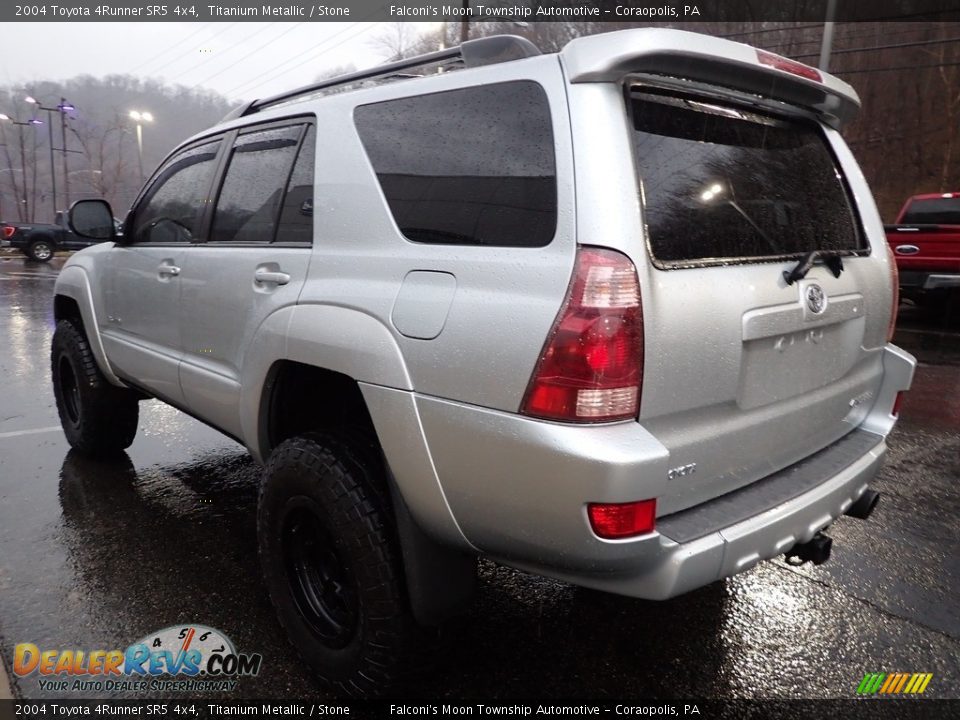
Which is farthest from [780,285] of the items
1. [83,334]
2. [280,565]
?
[83,334]

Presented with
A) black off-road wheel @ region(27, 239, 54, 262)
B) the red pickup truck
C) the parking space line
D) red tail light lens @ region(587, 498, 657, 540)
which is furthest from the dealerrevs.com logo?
black off-road wheel @ region(27, 239, 54, 262)

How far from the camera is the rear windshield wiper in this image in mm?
1973

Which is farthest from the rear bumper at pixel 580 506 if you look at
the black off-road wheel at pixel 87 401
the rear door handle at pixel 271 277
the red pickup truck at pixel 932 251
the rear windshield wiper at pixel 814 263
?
the red pickup truck at pixel 932 251

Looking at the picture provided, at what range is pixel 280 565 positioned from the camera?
229 cm

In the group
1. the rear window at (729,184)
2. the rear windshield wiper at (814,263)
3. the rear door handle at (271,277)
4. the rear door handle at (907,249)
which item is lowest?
the rear door handle at (907,249)

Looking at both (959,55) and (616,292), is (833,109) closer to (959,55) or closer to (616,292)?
(616,292)

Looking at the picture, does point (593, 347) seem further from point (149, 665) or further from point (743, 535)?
point (149, 665)

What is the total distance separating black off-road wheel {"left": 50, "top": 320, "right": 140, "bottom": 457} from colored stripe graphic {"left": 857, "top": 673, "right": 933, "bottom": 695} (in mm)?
3867

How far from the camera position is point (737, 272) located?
186cm

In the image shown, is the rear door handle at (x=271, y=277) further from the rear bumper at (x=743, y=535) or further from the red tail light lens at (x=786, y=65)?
the red tail light lens at (x=786, y=65)

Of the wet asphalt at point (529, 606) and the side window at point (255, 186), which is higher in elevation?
the side window at point (255, 186)

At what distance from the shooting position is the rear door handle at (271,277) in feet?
7.80

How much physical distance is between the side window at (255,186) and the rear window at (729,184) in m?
1.40

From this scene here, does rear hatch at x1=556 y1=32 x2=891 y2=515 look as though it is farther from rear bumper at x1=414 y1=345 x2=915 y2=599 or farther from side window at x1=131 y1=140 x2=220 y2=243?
side window at x1=131 y1=140 x2=220 y2=243
